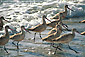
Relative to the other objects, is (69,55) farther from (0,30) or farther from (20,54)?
(0,30)

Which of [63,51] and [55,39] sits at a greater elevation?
[55,39]

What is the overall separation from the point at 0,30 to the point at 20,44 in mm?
2175

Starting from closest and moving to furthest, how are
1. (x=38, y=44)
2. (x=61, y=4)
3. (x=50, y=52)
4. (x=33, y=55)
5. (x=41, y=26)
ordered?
(x=33, y=55), (x=50, y=52), (x=38, y=44), (x=41, y=26), (x=61, y=4)

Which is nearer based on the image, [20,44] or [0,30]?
[20,44]

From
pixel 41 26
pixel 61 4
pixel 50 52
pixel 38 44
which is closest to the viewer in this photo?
pixel 50 52

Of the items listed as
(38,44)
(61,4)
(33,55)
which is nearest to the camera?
(33,55)

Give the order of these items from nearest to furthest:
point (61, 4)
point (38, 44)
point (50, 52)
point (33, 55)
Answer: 1. point (33, 55)
2. point (50, 52)
3. point (38, 44)
4. point (61, 4)

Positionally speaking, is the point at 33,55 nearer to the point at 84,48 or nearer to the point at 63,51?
the point at 63,51

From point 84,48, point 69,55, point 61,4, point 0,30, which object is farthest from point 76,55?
point 61,4

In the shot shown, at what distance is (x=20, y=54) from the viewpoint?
25.7 feet

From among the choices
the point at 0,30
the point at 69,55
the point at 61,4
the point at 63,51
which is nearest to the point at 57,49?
the point at 63,51

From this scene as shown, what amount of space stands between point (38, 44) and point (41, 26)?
1436mm

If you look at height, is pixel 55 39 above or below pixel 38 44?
above

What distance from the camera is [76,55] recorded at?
768cm
